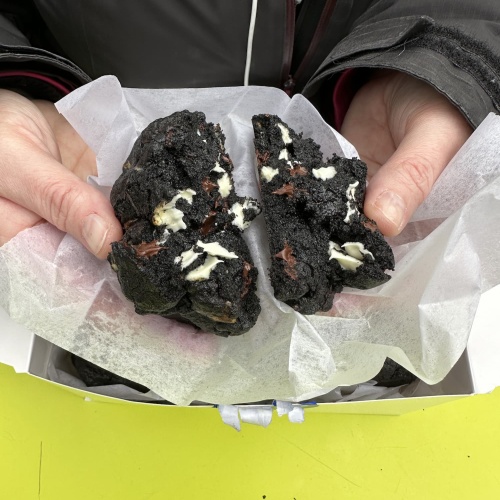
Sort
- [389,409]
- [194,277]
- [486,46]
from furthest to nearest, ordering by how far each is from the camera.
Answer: [389,409] → [486,46] → [194,277]

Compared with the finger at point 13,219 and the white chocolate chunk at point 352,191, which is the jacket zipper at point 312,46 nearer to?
the white chocolate chunk at point 352,191

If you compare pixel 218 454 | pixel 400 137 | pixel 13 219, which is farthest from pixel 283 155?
pixel 218 454

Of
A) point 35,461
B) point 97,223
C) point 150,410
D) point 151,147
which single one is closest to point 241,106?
point 151,147

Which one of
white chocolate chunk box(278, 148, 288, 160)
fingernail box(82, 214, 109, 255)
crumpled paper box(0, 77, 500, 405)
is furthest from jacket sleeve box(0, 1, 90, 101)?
white chocolate chunk box(278, 148, 288, 160)

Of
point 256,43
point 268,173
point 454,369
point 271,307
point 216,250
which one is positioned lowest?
point 454,369

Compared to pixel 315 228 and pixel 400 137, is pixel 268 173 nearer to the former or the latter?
pixel 315 228

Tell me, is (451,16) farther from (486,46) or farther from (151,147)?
(151,147)

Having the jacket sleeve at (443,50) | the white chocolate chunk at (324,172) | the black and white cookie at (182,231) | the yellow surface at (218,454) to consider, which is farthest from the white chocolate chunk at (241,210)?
the yellow surface at (218,454)
